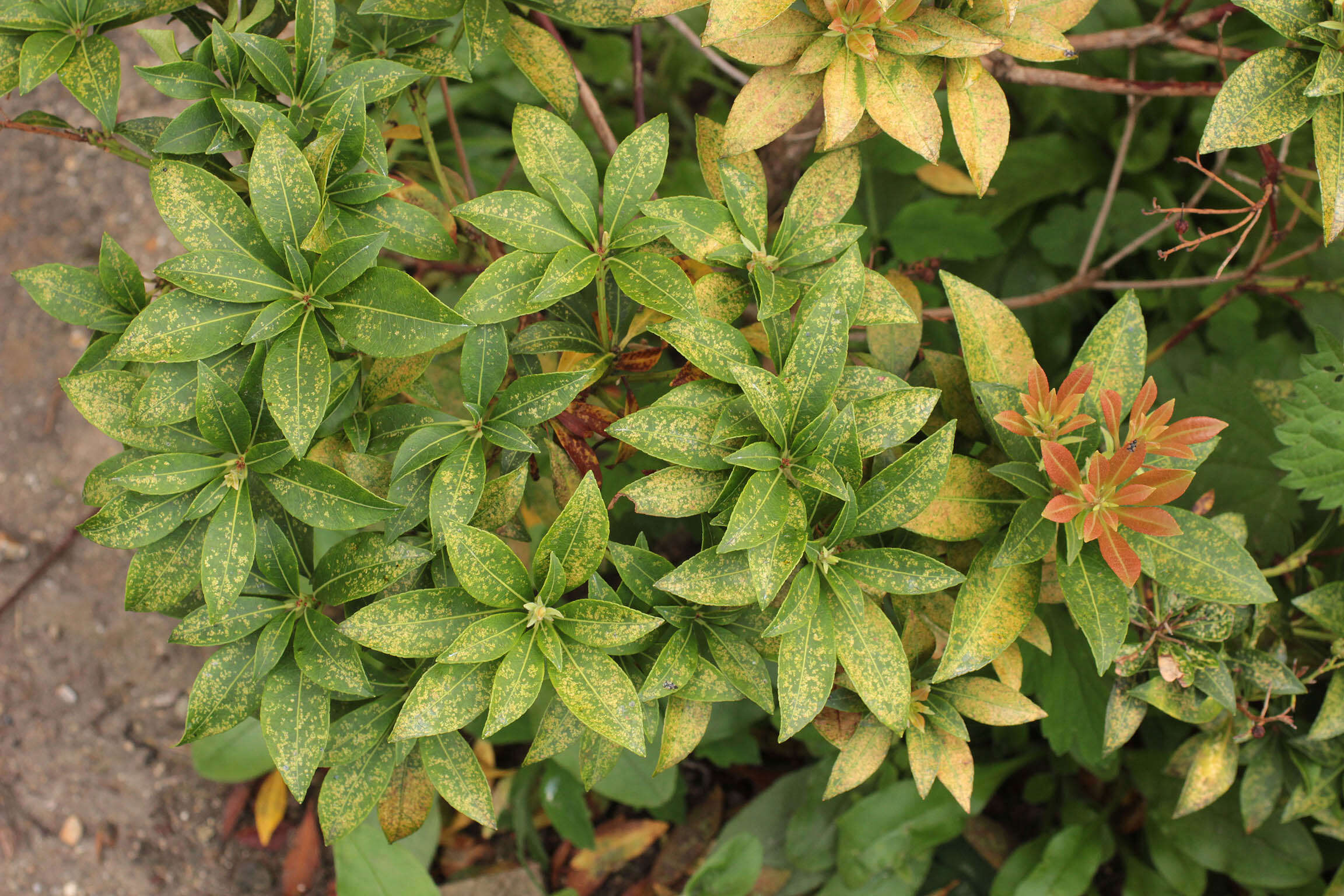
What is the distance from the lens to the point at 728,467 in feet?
3.68

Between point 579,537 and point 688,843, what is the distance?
65.3 inches

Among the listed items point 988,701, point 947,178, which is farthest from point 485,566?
point 947,178

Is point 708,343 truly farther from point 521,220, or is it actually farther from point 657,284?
point 521,220

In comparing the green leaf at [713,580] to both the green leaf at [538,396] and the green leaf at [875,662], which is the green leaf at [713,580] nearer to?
the green leaf at [875,662]

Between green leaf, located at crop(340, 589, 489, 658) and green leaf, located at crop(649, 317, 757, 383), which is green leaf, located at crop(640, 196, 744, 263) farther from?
green leaf, located at crop(340, 589, 489, 658)

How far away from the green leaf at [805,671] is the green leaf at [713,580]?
8 centimetres

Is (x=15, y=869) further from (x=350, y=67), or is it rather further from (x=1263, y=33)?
(x=1263, y=33)

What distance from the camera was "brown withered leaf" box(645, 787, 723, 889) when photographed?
240cm

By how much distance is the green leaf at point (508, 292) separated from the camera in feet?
3.64

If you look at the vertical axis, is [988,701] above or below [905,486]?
below

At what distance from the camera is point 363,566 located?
3.81 feet

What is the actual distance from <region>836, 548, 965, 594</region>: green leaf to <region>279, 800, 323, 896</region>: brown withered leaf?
1.91m

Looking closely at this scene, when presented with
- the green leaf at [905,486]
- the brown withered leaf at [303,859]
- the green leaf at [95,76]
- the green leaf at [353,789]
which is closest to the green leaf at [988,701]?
the green leaf at [905,486]

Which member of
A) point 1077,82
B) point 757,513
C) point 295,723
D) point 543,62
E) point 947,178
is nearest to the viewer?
point 757,513
